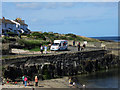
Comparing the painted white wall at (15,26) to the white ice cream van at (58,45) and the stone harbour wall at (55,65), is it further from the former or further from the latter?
the stone harbour wall at (55,65)

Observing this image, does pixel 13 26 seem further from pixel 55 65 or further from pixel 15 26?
pixel 55 65

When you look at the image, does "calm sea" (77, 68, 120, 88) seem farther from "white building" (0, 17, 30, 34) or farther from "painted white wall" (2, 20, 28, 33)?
"painted white wall" (2, 20, 28, 33)

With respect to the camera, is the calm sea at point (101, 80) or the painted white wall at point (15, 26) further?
the painted white wall at point (15, 26)

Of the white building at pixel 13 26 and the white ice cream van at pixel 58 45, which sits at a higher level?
the white building at pixel 13 26

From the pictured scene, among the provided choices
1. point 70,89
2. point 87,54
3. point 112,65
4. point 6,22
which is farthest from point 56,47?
point 6,22

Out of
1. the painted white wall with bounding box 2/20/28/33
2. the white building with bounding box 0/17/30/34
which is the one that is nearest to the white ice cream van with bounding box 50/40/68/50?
the white building with bounding box 0/17/30/34

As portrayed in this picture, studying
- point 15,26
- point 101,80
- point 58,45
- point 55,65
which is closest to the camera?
point 101,80

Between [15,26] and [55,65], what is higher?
[15,26]

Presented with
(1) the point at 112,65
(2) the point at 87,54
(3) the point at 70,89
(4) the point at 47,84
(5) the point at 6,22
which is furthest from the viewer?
(5) the point at 6,22

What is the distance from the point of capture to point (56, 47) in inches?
1447

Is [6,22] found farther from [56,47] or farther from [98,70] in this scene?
[98,70]

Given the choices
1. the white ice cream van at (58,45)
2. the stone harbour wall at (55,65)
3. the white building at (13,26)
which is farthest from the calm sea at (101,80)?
the white building at (13,26)

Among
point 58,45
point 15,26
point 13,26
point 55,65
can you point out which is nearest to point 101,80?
point 55,65

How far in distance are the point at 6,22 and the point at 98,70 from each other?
37419 millimetres
